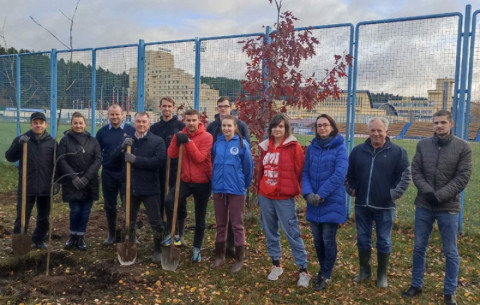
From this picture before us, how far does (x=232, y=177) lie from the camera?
4660 millimetres

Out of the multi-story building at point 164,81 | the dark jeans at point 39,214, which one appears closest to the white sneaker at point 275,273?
the dark jeans at point 39,214

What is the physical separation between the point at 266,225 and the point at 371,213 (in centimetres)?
113

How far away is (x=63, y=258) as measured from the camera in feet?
16.9

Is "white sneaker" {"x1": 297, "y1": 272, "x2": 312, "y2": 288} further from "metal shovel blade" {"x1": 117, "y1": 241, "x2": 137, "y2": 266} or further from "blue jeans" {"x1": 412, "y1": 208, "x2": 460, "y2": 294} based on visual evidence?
"metal shovel blade" {"x1": 117, "y1": 241, "x2": 137, "y2": 266}

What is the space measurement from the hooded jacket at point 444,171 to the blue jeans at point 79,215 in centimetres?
401

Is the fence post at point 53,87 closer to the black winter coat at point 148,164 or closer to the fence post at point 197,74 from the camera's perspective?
the fence post at point 197,74

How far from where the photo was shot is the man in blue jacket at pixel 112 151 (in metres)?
5.43

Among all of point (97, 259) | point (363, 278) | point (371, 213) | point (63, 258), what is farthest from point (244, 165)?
point (63, 258)

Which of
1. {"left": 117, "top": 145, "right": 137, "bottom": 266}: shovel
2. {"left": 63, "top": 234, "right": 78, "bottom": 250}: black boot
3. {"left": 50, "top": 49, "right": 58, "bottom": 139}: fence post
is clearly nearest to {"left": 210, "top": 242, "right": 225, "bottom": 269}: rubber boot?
{"left": 117, "top": 145, "right": 137, "bottom": 266}: shovel

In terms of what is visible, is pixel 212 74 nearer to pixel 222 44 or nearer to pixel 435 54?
pixel 222 44

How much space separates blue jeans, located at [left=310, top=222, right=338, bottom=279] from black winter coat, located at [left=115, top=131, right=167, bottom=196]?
1.95 m

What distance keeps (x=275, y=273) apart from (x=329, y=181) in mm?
1291

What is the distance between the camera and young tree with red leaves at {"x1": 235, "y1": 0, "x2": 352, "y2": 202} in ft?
19.2

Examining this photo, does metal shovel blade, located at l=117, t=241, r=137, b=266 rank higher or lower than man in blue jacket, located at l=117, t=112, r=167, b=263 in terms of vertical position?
lower
